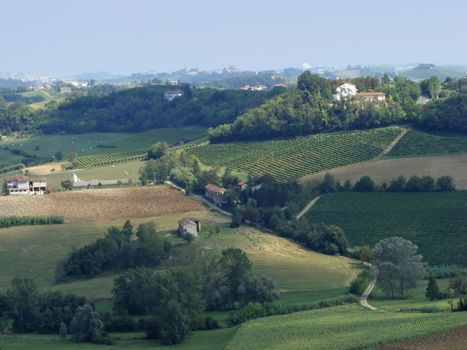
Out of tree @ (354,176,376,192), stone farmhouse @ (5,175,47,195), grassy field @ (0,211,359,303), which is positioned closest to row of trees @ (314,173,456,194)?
tree @ (354,176,376,192)

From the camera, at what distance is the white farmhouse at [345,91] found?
96000 millimetres

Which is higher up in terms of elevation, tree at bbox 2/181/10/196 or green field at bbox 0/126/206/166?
tree at bbox 2/181/10/196

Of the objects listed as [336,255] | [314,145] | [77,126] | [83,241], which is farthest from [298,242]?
[77,126]

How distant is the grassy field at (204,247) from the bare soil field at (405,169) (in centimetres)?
1185

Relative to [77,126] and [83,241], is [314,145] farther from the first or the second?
[77,126]

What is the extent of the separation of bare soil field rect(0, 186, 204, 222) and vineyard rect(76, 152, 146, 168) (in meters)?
18.2

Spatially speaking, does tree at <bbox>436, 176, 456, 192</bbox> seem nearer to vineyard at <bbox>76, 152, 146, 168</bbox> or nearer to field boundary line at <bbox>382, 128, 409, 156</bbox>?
field boundary line at <bbox>382, 128, 409, 156</bbox>

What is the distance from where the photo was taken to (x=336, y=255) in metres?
54.8

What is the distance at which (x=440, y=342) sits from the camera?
107 feet

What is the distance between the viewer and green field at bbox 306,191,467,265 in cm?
Result: 5316

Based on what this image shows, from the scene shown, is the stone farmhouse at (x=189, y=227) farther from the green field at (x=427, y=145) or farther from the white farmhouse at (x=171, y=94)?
the white farmhouse at (x=171, y=94)

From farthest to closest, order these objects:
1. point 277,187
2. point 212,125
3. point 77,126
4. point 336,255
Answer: point 77,126
point 212,125
point 277,187
point 336,255

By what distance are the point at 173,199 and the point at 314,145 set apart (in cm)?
1646

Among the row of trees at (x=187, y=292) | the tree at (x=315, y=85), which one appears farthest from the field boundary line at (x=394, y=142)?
the row of trees at (x=187, y=292)
